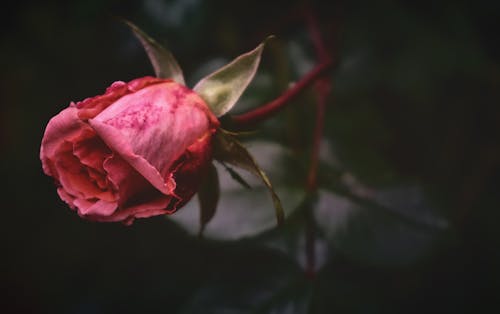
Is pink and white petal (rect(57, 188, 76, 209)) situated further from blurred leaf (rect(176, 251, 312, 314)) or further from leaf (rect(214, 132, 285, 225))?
blurred leaf (rect(176, 251, 312, 314))

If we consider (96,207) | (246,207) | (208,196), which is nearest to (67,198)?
(96,207)

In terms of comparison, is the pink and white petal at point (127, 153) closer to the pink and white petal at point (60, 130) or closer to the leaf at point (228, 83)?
the pink and white petal at point (60, 130)

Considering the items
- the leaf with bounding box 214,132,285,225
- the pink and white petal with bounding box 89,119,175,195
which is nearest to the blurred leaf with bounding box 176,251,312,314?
the leaf with bounding box 214,132,285,225

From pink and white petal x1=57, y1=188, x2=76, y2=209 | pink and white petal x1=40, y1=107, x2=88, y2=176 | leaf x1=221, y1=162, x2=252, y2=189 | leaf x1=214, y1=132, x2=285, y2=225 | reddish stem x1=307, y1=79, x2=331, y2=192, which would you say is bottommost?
reddish stem x1=307, y1=79, x2=331, y2=192

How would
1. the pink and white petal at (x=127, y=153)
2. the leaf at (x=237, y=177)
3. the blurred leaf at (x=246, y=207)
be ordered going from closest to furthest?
the pink and white petal at (x=127, y=153) → the leaf at (x=237, y=177) → the blurred leaf at (x=246, y=207)

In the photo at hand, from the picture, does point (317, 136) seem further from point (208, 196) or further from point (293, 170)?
point (208, 196)

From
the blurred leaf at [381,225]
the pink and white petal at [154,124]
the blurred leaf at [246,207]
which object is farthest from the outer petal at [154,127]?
the blurred leaf at [381,225]
